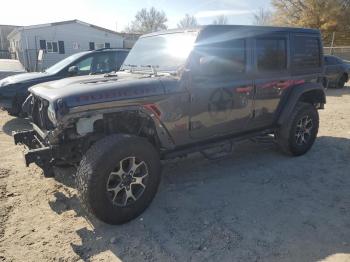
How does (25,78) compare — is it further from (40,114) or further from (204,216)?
(204,216)

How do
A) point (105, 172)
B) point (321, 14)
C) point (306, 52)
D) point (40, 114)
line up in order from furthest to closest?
point (321, 14) → point (306, 52) → point (40, 114) → point (105, 172)

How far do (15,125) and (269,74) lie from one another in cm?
609

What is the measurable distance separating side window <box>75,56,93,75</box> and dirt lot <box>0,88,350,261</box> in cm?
332

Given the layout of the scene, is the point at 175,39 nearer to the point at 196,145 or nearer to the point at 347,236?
the point at 196,145

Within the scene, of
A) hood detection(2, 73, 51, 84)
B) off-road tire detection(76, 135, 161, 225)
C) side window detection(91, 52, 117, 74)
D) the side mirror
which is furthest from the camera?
side window detection(91, 52, 117, 74)

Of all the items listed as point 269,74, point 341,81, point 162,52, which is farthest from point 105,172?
point 341,81

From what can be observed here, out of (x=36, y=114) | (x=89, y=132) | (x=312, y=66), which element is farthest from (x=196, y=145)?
(x=312, y=66)

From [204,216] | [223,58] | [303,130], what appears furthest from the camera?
[303,130]

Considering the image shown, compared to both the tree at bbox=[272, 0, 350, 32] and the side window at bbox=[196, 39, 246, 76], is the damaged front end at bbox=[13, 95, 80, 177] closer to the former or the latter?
the side window at bbox=[196, 39, 246, 76]

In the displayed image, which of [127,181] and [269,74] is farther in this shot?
[269,74]

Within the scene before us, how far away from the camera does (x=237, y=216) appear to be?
3.85 meters

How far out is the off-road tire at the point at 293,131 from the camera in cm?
551

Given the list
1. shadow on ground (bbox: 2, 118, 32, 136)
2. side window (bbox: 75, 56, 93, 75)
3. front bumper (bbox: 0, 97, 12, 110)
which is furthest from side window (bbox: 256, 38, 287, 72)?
front bumper (bbox: 0, 97, 12, 110)

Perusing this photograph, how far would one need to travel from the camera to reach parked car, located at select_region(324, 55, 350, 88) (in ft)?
49.8
